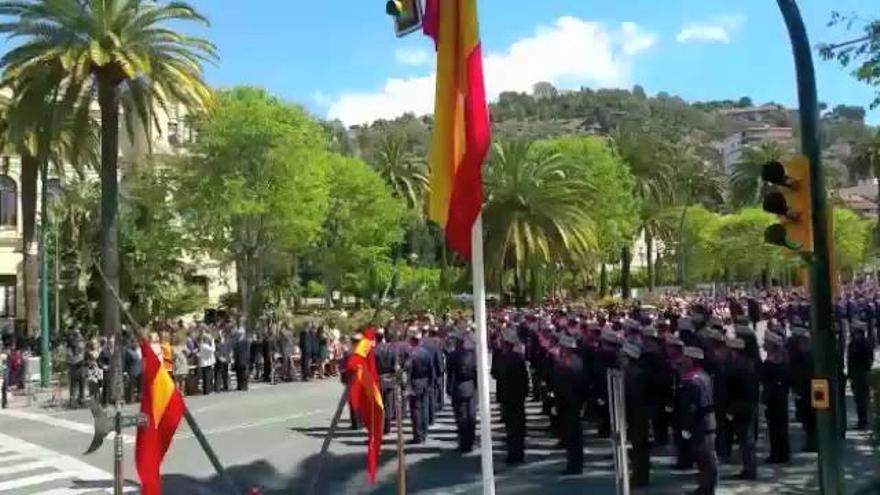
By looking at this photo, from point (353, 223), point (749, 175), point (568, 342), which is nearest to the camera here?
point (568, 342)

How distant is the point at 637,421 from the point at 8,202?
165 ft

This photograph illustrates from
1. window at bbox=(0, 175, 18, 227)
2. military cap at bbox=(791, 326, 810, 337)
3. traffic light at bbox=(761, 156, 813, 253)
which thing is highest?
window at bbox=(0, 175, 18, 227)

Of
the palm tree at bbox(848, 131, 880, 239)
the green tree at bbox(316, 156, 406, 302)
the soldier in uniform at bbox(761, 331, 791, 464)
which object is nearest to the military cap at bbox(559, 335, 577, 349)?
the soldier in uniform at bbox(761, 331, 791, 464)

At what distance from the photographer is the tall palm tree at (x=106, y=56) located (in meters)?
26.5

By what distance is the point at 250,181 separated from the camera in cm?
3588

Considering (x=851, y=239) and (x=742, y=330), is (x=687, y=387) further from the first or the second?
(x=851, y=239)

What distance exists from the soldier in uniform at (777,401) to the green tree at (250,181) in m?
23.6

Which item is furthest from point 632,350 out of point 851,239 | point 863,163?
point 851,239

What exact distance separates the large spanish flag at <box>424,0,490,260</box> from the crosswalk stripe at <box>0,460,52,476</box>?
10.3 metres

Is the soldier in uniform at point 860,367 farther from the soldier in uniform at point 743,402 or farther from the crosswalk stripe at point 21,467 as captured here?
the crosswalk stripe at point 21,467

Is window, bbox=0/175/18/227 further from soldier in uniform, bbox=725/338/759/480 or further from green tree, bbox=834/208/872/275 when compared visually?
green tree, bbox=834/208/872/275

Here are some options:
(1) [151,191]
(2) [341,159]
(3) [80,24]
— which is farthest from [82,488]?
(2) [341,159]

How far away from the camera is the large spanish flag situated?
7.30 metres

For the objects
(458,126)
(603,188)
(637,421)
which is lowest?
(637,421)
